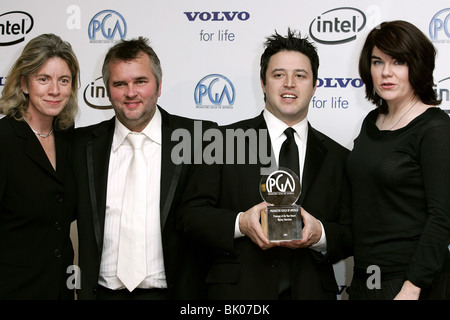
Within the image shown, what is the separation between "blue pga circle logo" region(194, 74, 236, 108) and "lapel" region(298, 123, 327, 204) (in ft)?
2.75

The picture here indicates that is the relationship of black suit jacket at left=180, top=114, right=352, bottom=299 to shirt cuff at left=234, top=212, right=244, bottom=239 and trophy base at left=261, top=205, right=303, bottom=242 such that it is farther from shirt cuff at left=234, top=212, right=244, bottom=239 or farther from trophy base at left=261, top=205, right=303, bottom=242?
trophy base at left=261, top=205, right=303, bottom=242

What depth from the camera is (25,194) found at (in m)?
2.03

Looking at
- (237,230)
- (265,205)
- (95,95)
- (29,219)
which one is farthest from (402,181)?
(95,95)

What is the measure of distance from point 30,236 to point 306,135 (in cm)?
120

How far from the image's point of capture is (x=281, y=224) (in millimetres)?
1799

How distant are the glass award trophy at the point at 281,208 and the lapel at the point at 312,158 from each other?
0.73ft

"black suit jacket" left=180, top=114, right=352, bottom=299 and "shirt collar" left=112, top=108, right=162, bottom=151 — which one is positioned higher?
"shirt collar" left=112, top=108, right=162, bottom=151

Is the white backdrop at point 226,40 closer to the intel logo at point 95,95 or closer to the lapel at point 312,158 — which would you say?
the intel logo at point 95,95

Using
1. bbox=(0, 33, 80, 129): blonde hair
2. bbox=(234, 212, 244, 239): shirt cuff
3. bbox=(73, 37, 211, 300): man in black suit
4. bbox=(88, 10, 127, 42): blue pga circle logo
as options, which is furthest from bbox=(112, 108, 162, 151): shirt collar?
bbox=(88, 10, 127, 42): blue pga circle logo

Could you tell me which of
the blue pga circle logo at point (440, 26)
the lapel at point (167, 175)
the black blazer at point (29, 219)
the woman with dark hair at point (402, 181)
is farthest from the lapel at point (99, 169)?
the blue pga circle logo at point (440, 26)

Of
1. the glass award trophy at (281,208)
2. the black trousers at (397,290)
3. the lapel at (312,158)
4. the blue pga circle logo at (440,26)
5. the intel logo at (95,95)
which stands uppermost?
the blue pga circle logo at (440,26)

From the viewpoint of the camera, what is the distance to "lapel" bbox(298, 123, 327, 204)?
2.05 metres

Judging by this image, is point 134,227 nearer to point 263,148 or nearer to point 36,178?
point 36,178

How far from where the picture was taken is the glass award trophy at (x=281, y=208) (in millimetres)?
1798
